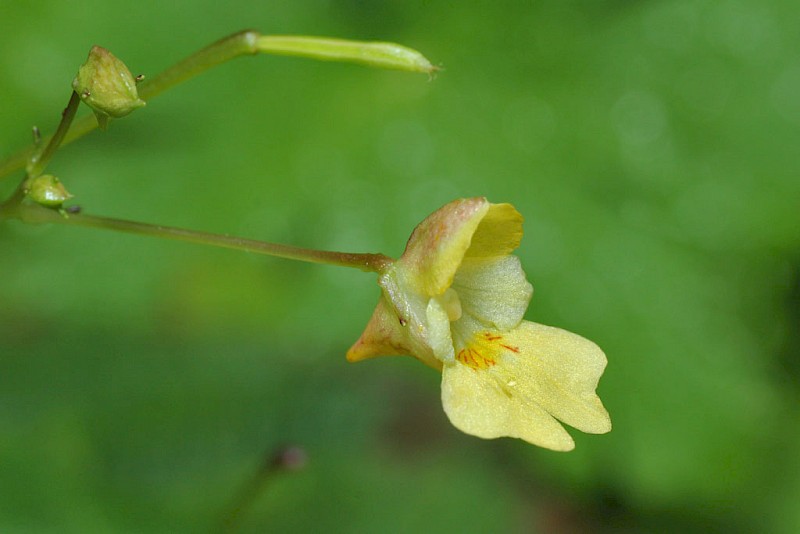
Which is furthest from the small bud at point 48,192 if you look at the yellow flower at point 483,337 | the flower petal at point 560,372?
the flower petal at point 560,372

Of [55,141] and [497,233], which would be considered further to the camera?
[497,233]

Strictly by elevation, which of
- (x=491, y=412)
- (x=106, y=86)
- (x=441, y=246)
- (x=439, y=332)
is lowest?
(x=491, y=412)

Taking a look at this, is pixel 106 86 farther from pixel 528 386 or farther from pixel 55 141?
pixel 528 386

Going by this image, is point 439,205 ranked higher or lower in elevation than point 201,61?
lower

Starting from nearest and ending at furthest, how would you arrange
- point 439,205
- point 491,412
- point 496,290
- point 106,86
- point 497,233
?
point 106,86 < point 491,412 < point 497,233 < point 496,290 < point 439,205

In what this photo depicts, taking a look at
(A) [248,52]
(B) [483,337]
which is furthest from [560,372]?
(A) [248,52]

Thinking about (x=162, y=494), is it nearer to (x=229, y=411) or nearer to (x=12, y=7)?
(x=229, y=411)

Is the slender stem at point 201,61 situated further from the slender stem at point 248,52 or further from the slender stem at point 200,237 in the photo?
the slender stem at point 200,237
